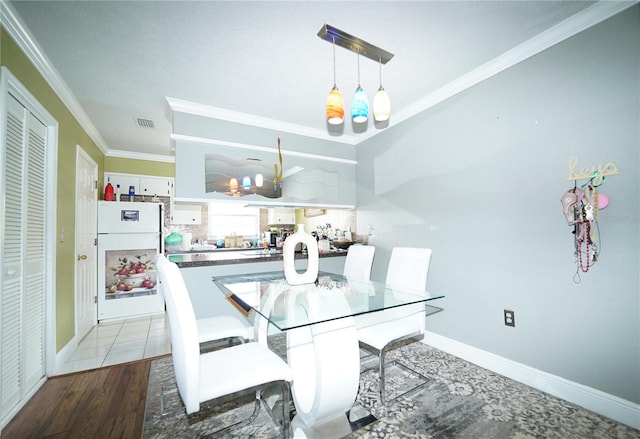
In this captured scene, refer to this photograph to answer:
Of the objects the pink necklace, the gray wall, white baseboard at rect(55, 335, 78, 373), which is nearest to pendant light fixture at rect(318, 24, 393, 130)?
the gray wall

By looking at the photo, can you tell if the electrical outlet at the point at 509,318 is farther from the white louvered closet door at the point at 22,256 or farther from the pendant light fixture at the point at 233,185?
the white louvered closet door at the point at 22,256

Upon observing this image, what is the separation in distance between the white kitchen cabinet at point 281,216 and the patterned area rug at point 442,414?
3607 millimetres

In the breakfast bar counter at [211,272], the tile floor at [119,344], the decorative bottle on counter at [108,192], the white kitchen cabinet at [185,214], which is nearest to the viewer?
the tile floor at [119,344]

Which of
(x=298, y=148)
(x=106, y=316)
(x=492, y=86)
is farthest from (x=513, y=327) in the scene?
(x=106, y=316)

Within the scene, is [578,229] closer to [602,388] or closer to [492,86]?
[602,388]

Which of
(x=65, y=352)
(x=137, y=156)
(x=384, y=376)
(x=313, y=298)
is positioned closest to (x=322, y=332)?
(x=313, y=298)

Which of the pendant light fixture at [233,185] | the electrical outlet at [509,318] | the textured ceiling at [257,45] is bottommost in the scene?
the electrical outlet at [509,318]

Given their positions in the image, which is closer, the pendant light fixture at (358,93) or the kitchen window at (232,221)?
the pendant light fixture at (358,93)

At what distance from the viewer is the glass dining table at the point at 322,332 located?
1334 mm

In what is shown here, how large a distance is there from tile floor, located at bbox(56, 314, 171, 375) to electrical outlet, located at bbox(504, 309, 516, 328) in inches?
119

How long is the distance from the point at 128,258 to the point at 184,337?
3416mm

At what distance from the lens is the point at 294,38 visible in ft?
6.22

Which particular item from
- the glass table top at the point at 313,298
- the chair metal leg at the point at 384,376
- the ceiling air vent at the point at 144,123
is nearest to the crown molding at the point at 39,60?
the ceiling air vent at the point at 144,123

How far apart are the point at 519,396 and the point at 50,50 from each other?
13.2ft
